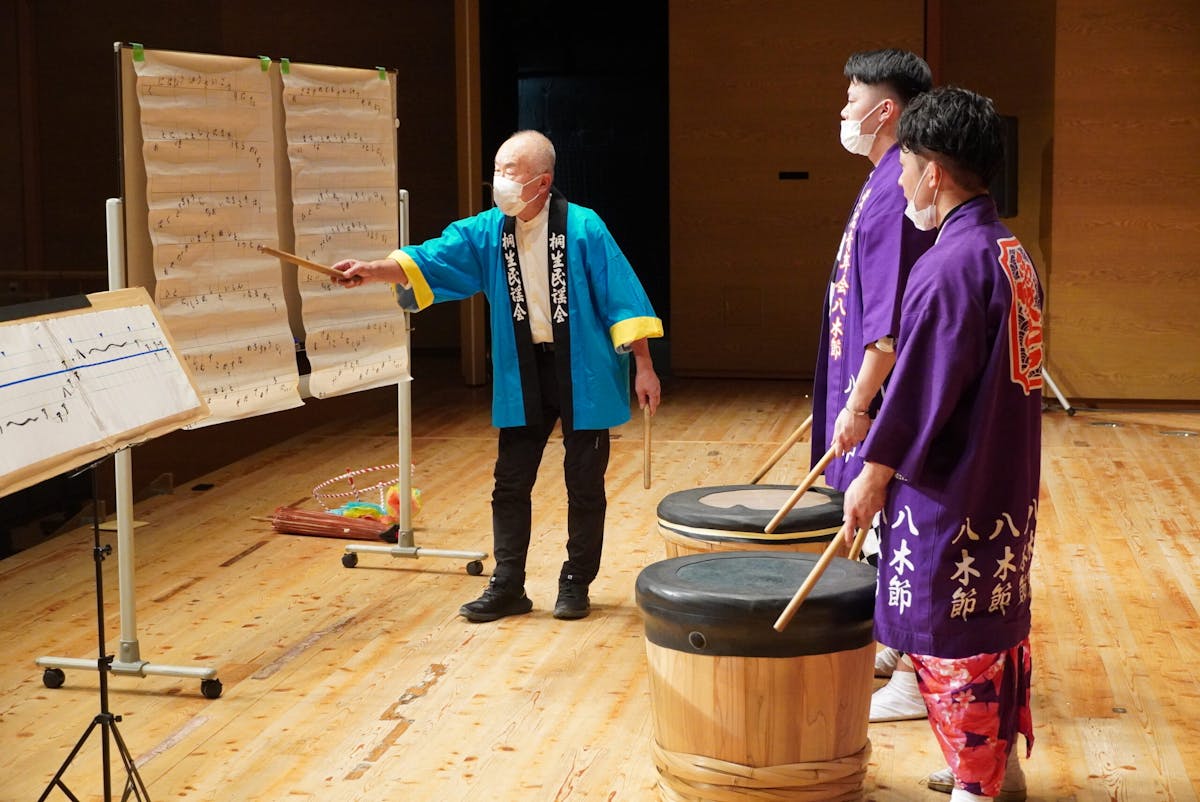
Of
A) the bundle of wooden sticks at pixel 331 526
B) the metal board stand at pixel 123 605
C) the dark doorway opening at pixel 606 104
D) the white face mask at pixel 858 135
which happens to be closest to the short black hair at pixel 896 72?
the white face mask at pixel 858 135

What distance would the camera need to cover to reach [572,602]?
386cm

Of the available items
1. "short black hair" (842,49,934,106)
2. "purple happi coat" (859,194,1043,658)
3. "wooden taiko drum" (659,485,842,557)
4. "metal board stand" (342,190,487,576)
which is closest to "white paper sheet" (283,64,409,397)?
"metal board stand" (342,190,487,576)

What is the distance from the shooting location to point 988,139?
2322 millimetres

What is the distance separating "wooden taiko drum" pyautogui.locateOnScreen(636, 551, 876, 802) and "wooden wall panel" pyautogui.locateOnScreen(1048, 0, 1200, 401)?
5.45 metres

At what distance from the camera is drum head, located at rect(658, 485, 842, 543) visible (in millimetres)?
2922

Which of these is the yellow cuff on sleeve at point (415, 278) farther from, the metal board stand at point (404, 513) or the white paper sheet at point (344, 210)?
the metal board stand at point (404, 513)

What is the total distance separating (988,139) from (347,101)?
2.31 m

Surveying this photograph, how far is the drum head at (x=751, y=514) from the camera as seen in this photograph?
2.92 metres

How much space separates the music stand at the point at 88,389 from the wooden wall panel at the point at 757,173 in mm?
6132

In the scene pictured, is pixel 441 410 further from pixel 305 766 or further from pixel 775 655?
pixel 775 655

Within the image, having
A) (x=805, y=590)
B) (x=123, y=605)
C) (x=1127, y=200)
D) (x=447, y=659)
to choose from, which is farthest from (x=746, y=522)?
(x=1127, y=200)

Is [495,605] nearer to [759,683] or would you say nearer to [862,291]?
[862,291]

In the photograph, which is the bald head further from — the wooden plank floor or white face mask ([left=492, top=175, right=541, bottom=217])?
the wooden plank floor

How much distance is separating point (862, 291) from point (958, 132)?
2.10 ft
